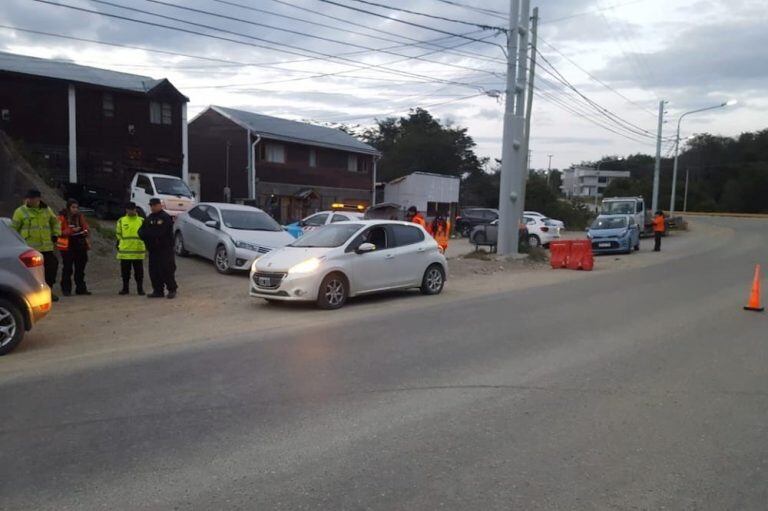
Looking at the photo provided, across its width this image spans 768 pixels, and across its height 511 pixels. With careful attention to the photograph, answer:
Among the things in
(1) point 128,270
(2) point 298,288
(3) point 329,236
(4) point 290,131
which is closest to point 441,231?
(3) point 329,236

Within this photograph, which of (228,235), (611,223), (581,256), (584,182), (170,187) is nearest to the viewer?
(228,235)

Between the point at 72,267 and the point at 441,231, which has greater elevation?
the point at 441,231

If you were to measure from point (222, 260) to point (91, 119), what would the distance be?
67.1 feet

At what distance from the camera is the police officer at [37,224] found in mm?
10228

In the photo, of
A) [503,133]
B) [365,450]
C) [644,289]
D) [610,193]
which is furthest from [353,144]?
[610,193]

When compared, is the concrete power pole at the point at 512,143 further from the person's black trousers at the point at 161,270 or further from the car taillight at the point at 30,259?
the car taillight at the point at 30,259

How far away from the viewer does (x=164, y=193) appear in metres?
23.6

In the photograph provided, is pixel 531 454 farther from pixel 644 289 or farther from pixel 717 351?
pixel 644 289

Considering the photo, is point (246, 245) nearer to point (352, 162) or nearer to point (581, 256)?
point (581, 256)

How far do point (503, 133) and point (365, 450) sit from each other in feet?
61.2

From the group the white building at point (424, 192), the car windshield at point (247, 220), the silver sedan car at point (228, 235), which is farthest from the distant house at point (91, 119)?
the car windshield at point (247, 220)

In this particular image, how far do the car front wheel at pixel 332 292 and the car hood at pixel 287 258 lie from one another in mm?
461

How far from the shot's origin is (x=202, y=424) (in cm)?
504

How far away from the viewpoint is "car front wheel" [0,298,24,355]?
7.23 meters
